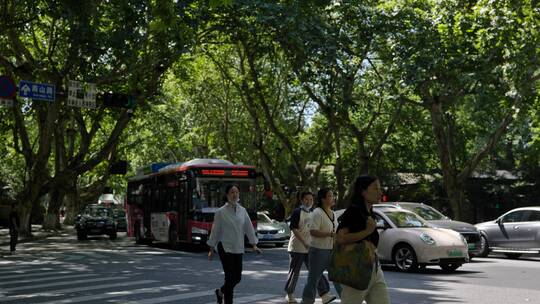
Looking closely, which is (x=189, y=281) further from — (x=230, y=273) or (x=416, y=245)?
(x=416, y=245)

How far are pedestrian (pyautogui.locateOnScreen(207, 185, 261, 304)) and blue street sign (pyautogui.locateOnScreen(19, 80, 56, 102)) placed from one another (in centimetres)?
1240

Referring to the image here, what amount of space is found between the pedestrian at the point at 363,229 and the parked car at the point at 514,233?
15.6m

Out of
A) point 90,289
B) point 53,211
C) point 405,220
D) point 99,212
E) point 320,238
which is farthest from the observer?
point 53,211

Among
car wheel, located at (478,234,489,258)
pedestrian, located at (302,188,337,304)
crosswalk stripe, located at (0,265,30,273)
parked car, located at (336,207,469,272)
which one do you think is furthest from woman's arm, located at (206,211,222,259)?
car wheel, located at (478,234,489,258)

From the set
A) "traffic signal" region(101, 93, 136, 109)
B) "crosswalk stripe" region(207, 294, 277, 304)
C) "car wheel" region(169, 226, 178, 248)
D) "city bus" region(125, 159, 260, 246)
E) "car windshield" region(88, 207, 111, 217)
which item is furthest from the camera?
"car windshield" region(88, 207, 111, 217)

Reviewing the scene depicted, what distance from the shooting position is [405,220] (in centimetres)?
1672

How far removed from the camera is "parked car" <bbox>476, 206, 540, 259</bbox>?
20.3m

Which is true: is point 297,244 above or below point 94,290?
above

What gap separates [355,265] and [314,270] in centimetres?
329

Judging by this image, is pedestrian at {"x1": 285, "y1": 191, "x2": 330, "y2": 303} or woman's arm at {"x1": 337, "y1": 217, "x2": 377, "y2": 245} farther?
pedestrian at {"x1": 285, "y1": 191, "x2": 330, "y2": 303}

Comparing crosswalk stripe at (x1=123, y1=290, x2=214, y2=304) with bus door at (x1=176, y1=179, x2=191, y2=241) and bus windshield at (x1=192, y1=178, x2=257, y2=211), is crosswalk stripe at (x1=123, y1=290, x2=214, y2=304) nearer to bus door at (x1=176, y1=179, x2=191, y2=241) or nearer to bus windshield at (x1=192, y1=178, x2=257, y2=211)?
bus windshield at (x1=192, y1=178, x2=257, y2=211)

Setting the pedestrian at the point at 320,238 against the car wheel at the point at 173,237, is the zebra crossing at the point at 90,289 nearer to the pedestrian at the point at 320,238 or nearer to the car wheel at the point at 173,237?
the pedestrian at the point at 320,238

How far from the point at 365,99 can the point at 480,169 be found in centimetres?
1926

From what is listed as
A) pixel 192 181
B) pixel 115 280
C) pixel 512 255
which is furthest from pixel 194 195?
pixel 512 255
